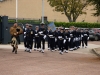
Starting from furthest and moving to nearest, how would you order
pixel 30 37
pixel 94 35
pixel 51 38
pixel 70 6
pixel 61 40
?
pixel 70 6
pixel 94 35
pixel 51 38
pixel 30 37
pixel 61 40

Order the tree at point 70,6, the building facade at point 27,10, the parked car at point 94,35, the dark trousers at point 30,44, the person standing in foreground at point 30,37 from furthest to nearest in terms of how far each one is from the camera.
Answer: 1. the building facade at point 27,10
2. the tree at point 70,6
3. the parked car at point 94,35
4. the dark trousers at point 30,44
5. the person standing in foreground at point 30,37

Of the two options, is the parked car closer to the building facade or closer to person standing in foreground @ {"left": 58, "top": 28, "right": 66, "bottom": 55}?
the building facade

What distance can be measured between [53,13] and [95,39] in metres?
20.1

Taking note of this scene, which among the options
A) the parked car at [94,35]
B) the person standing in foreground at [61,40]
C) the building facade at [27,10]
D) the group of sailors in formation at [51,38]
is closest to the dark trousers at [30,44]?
the group of sailors in formation at [51,38]

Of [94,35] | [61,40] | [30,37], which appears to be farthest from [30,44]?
[94,35]

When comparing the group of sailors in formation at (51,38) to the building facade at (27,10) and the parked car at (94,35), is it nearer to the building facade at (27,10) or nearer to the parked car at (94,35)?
the parked car at (94,35)

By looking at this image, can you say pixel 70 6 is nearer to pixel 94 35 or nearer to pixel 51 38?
pixel 94 35

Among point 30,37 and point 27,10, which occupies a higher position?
point 27,10

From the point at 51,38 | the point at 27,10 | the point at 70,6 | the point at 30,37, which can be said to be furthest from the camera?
the point at 27,10

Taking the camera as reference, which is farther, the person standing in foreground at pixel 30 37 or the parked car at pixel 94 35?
the parked car at pixel 94 35

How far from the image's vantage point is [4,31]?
30.8 meters

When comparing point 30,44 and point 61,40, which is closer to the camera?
point 61,40

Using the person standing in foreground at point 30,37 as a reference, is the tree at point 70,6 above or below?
above

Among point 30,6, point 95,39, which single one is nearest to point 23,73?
point 95,39
